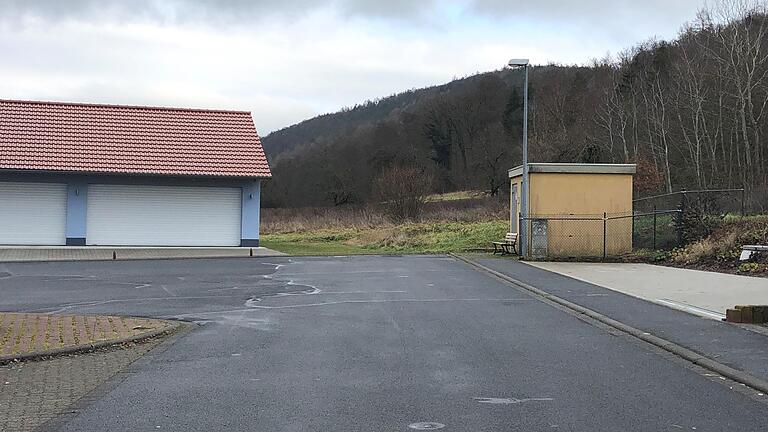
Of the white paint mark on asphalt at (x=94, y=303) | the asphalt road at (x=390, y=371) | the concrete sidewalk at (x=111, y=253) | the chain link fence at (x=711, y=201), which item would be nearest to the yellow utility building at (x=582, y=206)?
the chain link fence at (x=711, y=201)

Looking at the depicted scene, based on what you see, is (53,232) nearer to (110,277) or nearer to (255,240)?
(255,240)

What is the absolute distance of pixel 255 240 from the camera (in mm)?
32531

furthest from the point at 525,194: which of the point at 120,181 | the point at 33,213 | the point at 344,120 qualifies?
the point at 344,120

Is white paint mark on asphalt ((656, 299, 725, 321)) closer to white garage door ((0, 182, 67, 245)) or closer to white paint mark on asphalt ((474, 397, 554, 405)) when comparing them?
white paint mark on asphalt ((474, 397, 554, 405))

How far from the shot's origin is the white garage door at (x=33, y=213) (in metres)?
30.5

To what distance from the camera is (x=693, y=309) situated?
1314 cm

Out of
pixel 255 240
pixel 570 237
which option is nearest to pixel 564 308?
pixel 570 237

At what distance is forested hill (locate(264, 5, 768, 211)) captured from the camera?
44.9 meters

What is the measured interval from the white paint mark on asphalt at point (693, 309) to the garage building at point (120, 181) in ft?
67.8

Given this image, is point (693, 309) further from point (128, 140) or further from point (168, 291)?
point (128, 140)

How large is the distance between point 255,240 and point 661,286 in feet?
62.4

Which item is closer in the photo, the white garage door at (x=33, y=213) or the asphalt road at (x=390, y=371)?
the asphalt road at (x=390, y=371)

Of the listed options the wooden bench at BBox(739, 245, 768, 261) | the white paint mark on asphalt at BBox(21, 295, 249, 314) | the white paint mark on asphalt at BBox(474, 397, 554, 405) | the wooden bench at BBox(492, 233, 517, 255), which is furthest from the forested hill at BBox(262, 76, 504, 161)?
the white paint mark on asphalt at BBox(474, 397, 554, 405)

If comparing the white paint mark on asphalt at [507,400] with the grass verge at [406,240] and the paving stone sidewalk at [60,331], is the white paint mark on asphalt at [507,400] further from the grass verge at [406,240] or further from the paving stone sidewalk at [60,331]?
the grass verge at [406,240]
